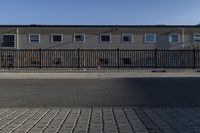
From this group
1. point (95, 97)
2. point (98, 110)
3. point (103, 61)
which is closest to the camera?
point (98, 110)

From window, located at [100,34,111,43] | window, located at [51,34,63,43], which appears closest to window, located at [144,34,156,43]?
window, located at [100,34,111,43]

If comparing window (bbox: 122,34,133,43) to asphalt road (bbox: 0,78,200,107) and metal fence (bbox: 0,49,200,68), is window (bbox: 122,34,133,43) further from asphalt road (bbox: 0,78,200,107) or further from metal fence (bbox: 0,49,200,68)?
asphalt road (bbox: 0,78,200,107)

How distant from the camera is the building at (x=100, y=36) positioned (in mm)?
50562

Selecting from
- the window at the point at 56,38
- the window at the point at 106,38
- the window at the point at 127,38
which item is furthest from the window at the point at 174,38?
the window at the point at 56,38

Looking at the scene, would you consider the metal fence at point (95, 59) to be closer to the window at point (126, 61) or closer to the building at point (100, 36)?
the window at point (126, 61)

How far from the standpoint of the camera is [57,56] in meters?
35.3

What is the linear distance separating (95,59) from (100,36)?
1594 cm

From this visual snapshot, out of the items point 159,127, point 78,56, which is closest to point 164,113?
point 159,127

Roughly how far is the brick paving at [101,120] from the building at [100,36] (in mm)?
39553

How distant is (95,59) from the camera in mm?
35375

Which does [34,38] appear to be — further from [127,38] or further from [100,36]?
[127,38]

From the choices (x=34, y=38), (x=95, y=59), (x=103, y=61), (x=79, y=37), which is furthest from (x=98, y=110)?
(x=34, y=38)

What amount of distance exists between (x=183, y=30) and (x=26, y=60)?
920 inches

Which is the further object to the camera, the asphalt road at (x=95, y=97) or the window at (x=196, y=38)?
the window at (x=196, y=38)
